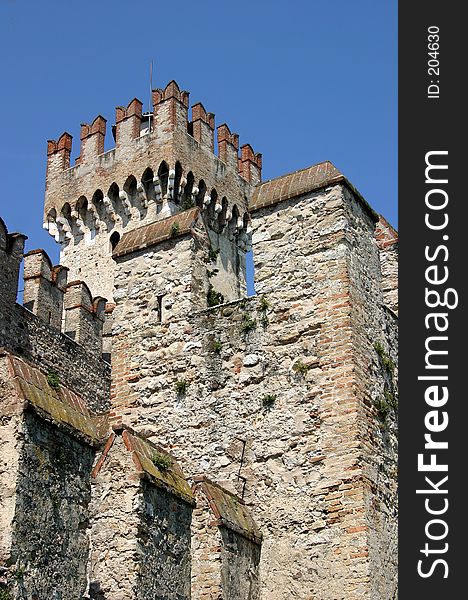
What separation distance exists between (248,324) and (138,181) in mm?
18719

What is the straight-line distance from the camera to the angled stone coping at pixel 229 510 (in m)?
9.97

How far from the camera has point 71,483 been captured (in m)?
8.12

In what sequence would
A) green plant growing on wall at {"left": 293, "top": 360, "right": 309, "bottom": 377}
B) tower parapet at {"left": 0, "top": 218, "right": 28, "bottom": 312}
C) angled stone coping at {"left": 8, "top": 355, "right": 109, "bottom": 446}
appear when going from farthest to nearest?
tower parapet at {"left": 0, "top": 218, "right": 28, "bottom": 312} < green plant growing on wall at {"left": 293, "top": 360, "right": 309, "bottom": 377} < angled stone coping at {"left": 8, "top": 355, "right": 109, "bottom": 446}

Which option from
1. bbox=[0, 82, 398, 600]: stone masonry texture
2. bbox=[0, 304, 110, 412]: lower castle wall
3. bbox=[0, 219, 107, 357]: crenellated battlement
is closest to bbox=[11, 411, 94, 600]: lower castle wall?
bbox=[0, 82, 398, 600]: stone masonry texture

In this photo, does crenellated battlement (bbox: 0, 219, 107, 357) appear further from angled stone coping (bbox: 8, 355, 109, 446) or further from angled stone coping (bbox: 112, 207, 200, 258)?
angled stone coping (bbox: 8, 355, 109, 446)

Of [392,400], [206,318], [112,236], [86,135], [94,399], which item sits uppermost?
[86,135]

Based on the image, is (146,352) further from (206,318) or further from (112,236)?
(112,236)

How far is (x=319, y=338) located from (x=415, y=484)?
3.50 m

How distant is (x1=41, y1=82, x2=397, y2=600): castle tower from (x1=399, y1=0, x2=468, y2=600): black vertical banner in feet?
8.05

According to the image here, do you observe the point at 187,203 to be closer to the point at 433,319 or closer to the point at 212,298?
the point at 212,298

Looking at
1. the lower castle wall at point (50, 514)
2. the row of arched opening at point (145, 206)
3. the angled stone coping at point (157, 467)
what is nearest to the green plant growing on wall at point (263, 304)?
the angled stone coping at point (157, 467)

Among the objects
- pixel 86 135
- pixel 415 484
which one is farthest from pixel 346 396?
pixel 86 135

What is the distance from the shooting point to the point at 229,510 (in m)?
10.2

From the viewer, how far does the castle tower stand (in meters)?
10.2
